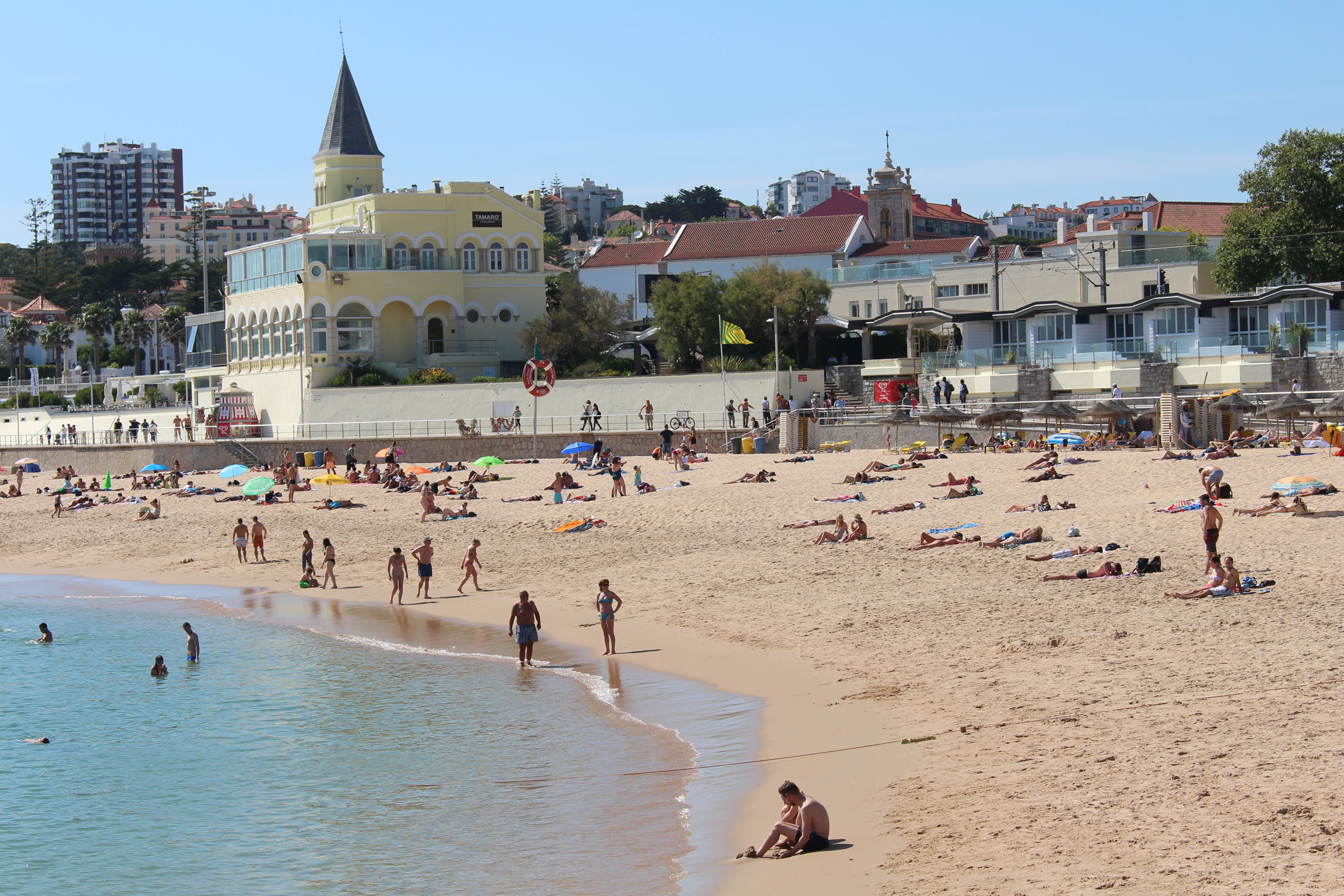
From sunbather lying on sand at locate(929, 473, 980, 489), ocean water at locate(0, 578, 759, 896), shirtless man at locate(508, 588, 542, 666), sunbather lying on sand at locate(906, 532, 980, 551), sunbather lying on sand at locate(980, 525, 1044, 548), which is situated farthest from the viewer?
sunbather lying on sand at locate(929, 473, 980, 489)

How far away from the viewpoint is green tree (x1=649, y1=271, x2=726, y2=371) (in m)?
47.0

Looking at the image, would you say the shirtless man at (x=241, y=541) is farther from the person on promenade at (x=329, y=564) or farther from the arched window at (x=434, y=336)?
the arched window at (x=434, y=336)

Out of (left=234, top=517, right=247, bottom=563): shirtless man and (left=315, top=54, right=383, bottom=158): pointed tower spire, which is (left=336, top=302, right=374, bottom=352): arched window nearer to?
(left=315, top=54, right=383, bottom=158): pointed tower spire

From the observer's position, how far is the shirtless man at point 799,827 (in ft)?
29.9

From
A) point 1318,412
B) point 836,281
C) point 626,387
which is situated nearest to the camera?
point 1318,412

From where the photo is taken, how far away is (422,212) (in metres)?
53.6

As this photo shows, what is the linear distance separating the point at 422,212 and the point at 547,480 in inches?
906

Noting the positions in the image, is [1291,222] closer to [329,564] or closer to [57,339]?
[329,564]

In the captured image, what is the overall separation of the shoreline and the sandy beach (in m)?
0.04

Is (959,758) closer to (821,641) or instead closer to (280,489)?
(821,641)

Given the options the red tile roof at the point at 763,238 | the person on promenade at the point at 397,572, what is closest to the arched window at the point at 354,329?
the red tile roof at the point at 763,238

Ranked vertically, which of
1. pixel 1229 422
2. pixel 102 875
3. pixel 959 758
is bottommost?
pixel 102 875

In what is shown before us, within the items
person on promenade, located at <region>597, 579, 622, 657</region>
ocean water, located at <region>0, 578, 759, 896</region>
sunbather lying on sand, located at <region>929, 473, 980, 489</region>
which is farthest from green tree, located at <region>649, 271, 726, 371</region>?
person on promenade, located at <region>597, 579, 622, 657</region>

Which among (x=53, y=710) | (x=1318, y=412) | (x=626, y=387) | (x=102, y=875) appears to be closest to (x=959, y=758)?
(x=102, y=875)
